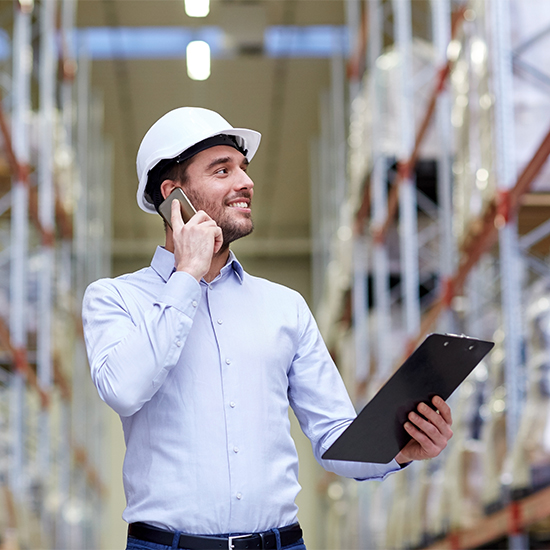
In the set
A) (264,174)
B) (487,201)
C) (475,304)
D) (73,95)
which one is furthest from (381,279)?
(264,174)

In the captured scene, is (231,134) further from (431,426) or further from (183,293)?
(431,426)

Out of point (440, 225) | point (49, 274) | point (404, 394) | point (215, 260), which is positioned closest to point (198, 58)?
point (49, 274)

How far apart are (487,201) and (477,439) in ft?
4.48

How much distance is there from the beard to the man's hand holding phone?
74 mm

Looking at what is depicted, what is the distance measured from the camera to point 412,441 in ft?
7.25

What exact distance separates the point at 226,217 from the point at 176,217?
124 mm

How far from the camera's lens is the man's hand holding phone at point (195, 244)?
2.10 meters

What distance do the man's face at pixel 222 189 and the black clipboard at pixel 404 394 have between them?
53cm

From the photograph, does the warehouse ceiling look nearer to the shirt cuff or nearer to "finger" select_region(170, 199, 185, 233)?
"finger" select_region(170, 199, 185, 233)

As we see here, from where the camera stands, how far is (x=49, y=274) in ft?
32.7

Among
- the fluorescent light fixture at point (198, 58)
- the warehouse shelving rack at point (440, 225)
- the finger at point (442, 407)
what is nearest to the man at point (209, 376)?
the finger at point (442, 407)

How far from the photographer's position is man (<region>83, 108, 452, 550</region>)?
1.97 m

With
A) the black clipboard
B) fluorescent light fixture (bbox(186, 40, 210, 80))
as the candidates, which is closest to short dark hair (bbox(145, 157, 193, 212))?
the black clipboard

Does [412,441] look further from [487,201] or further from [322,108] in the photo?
[322,108]
